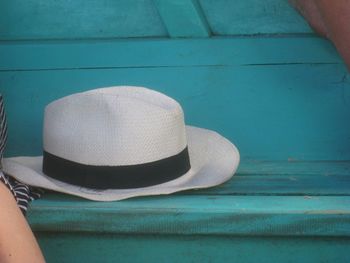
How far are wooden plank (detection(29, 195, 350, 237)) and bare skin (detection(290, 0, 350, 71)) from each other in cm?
33

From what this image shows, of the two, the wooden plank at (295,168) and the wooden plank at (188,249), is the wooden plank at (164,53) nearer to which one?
the wooden plank at (295,168)

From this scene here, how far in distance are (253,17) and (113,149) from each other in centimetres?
52

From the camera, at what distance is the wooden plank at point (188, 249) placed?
1.45 m

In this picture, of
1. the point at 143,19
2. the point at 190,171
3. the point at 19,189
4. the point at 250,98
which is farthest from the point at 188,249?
the point at 143,19

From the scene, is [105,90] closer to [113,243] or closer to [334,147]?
[113,243]

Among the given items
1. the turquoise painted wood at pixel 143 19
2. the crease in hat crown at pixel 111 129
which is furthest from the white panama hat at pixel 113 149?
the turquoise painted wood at pixel 143 19

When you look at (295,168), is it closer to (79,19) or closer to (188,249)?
(188,249)

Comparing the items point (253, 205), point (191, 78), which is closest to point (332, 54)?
point (191, 78)

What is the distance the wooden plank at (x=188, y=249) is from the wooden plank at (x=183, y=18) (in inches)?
21.0

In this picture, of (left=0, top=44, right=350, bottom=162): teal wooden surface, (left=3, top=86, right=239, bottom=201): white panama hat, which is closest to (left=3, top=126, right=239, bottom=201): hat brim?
(left=3, top=86, right=239, bottom=201): white panama hat

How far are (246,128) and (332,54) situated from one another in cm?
26

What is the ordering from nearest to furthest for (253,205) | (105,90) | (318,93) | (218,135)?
(253,205)
(105,90)
(218,135)
(318,93)

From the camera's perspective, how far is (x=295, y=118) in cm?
180

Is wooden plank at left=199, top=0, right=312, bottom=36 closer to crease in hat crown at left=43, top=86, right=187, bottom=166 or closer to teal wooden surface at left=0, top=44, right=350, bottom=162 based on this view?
teal wooden surface at left=0, top=44, right=350, bottom=162
